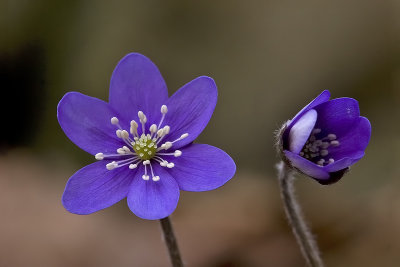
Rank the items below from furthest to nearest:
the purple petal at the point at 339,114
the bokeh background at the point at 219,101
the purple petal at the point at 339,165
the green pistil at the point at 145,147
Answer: the bokeh background at the point at 219,101 < the green pistil at the point at 145,147 < the purple petal at the point at 339,114 < the purple petal at the point at 339,165

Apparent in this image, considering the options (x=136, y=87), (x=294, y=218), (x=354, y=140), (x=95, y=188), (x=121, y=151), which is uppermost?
(x=136, y=87)

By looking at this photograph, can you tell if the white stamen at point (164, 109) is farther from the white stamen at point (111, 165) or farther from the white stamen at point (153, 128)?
the white stamen at point (111, 165)

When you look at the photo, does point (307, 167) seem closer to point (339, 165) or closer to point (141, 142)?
point (339, 165)

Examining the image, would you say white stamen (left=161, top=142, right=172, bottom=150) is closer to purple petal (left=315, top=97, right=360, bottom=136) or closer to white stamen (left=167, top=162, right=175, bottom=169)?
white stamen (left=167, top=162, right=175, bottom=169)

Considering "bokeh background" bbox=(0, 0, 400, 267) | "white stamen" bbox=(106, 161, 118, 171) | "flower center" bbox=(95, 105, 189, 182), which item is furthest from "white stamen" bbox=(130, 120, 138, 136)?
"bokeh background" bbox=(0, 0, 400, 267)

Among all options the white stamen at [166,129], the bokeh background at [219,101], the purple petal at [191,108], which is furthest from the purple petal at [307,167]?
the bokeh background at [219,101]

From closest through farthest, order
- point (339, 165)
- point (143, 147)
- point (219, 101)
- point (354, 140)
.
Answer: point (339, 165)
point (354, 140)
point (143, 147)
point (219, 101)

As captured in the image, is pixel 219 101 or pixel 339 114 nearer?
pixel 339 114

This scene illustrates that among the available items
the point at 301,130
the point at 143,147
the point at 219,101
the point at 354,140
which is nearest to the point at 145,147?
the point at 143,147
